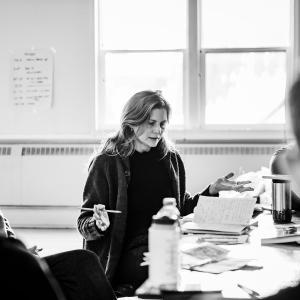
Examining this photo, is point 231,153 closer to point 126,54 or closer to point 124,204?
point 126,54

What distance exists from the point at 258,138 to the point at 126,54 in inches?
61.6

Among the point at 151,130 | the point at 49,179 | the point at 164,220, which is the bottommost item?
the point at 49,179

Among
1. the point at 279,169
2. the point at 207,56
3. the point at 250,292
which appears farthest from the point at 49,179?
the point at 250,292

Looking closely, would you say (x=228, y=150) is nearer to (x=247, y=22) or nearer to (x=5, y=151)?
(x=247, y=22)

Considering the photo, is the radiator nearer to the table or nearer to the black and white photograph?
the black and white photograph

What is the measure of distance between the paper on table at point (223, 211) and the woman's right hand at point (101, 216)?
373 millimetres

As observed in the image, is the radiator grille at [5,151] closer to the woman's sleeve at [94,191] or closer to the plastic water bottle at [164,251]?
the woman's sleeve at [94,191]

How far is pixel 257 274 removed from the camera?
5.15 ft

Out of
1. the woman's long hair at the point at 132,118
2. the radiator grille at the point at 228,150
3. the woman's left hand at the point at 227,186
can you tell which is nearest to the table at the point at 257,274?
the woman's left hand at the point at 227,186

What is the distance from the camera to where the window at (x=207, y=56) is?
5461mm

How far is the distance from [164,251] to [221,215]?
3.43 ft

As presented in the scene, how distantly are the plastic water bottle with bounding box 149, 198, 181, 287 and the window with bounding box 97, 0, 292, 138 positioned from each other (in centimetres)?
427

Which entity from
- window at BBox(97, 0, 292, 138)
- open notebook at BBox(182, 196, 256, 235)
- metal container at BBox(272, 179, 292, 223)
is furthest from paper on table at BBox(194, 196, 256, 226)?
window at BBox(97, 0, 292, 138)

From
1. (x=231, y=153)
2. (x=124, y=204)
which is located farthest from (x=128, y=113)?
(x=231, y=153)
